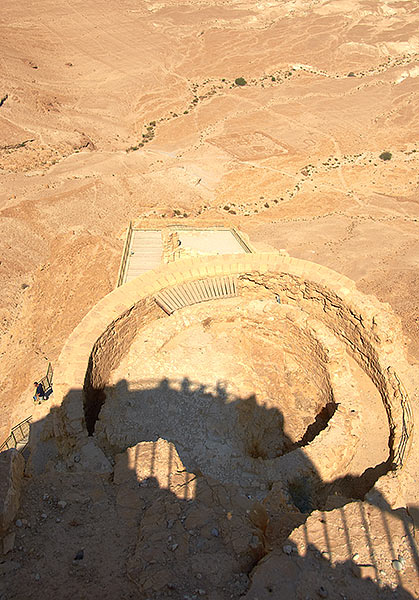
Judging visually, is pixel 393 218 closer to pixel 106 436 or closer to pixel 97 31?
pixel 106 436

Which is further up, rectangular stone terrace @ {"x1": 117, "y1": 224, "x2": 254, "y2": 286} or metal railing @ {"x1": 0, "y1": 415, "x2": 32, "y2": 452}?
rectangular stone terrace @ {"x1": 117, "y1": 224, "x2": 254, "y2": 286}

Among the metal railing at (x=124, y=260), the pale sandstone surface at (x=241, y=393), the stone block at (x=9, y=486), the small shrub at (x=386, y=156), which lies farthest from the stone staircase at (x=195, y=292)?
the small shrub at (x=386, y=156)

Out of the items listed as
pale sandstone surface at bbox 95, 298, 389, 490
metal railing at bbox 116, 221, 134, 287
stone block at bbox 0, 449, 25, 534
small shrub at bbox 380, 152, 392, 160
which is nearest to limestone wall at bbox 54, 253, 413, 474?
pale sandstone surface at bbox 95, 298, 389, 490

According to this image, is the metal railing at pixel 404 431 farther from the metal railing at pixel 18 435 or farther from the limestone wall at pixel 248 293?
the metal railing at pixel 18 435

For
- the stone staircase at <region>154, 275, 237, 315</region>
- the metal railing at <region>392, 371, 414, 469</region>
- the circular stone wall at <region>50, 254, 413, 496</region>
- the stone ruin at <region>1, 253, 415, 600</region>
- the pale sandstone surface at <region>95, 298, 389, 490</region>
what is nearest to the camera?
the stone ruin at <region>1, 253, 415, 600</region>

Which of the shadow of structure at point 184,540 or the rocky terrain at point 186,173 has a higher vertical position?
the shadow of structure at point 184,540

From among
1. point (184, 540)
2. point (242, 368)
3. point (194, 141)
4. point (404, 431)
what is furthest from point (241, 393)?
point (194, 141)

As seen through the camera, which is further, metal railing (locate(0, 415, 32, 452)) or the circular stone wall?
metal railing (locate(0, 415, 32, 452))

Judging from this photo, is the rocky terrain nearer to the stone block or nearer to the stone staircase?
the stone block
